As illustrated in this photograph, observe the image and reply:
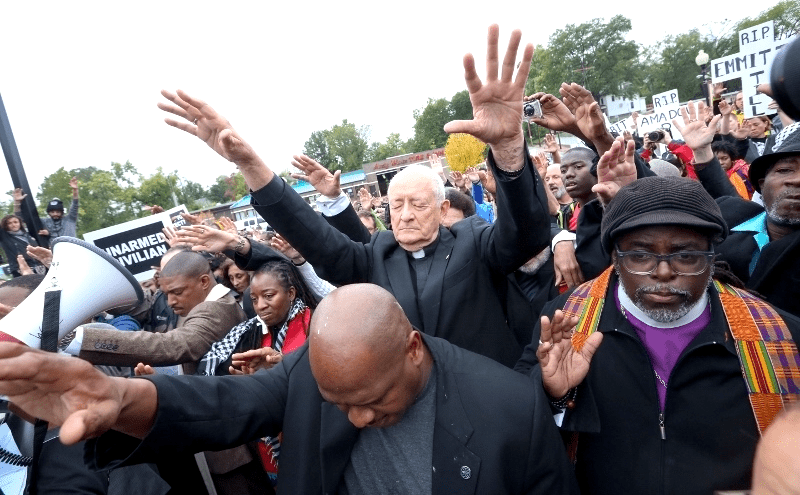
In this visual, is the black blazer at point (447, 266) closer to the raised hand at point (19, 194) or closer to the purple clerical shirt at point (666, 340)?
the purple clerical shirt at point (666, 340)

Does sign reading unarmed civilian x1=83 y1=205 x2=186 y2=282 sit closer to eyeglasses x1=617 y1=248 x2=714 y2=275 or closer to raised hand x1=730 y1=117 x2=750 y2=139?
eyeglasses x1=617 y1=248 x2=714 y2=275

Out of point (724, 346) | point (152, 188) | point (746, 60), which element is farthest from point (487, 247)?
point (152, 188)

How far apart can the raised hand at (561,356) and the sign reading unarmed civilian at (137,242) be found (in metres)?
6.67

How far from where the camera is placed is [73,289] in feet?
6.87

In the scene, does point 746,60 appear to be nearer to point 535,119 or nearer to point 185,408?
point 535,119

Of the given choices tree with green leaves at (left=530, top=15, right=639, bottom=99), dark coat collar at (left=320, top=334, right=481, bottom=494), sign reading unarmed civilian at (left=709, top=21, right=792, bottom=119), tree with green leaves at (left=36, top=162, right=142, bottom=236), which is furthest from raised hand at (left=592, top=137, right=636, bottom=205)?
tree with green leaves at (left=530, top=15, right=639, bottom=99)

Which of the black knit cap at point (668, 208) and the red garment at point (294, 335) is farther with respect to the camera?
the red garment at point (294, 335)

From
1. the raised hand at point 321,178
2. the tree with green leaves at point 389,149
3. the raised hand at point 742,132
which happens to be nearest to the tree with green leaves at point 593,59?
the tree with green leaves at point 389,149

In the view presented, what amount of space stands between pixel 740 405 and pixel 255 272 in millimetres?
2588

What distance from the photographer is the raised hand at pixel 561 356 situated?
1.81m

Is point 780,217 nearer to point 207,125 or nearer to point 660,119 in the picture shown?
point 207,125

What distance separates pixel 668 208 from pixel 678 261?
8.4 inches

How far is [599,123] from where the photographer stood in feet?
9.78

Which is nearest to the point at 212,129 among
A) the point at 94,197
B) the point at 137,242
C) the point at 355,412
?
the point at 355,412
